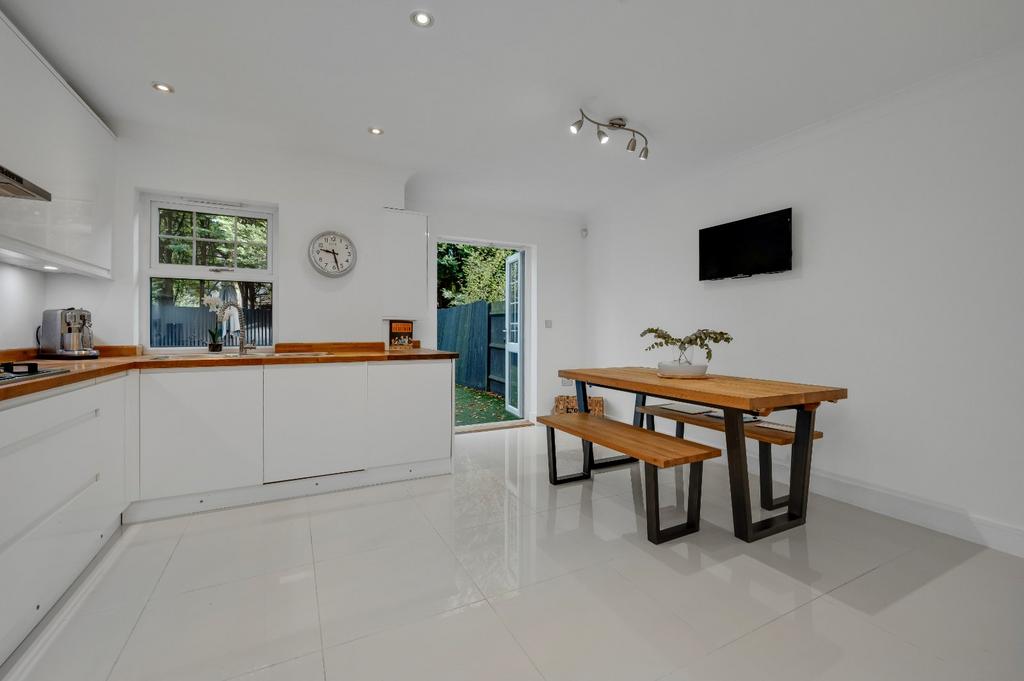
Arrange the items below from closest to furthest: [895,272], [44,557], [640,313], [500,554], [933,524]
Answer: [44,557], [500,554], [933,524], [895,272], [640,313]

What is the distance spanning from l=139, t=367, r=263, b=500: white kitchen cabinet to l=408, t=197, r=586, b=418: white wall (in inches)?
116

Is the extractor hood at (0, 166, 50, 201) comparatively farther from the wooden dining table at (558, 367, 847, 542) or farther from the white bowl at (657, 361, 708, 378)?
the white bowl at (657, 361, 708, 378)

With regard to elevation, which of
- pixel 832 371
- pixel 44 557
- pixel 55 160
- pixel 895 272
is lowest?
pixel 44 557

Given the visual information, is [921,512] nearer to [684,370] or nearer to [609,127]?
[684,370]

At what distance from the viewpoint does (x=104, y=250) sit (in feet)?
9.16

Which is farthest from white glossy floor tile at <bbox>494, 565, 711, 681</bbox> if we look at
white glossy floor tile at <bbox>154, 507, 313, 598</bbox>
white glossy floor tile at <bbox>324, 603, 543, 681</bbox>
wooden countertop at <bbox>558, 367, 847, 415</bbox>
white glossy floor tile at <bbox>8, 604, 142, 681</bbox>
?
white glossy floor tile at <bbox>8, 604, 142, 681</bbox>

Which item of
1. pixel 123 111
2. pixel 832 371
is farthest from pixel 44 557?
pixel 832 371

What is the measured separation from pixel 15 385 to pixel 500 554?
192 cm

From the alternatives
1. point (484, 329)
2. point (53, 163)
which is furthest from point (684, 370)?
point (484, 329)

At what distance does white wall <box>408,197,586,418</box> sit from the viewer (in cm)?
512

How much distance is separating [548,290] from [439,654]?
4.22 m

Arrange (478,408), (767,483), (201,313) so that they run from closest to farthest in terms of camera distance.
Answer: (767,483)
(201,313)
(478,408)

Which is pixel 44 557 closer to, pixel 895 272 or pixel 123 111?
pixel 123 111

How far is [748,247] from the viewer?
348 centimetres
